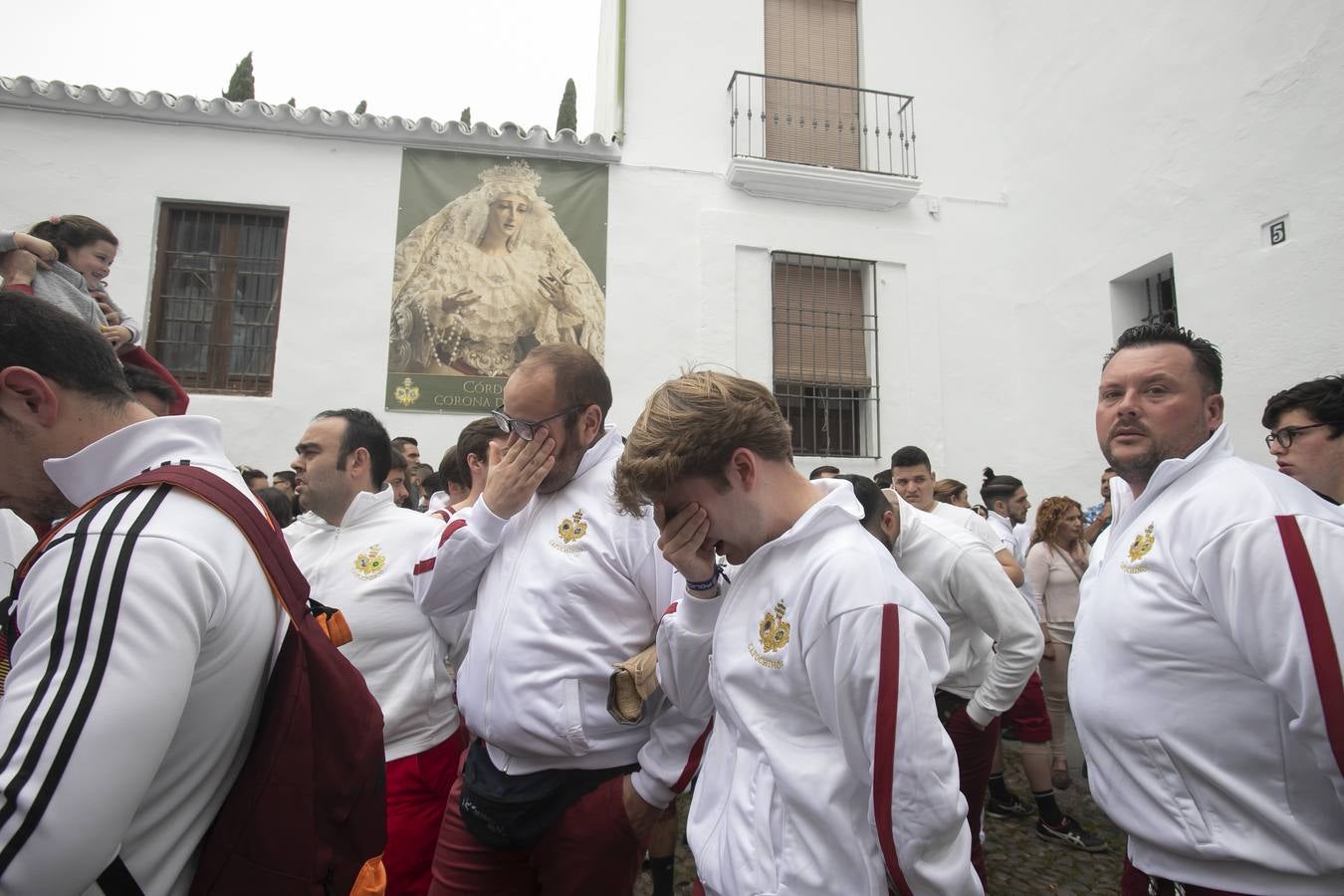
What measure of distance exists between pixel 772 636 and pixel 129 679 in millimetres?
1125

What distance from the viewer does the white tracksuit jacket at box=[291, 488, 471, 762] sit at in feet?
9.02

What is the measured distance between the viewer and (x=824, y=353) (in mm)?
9523

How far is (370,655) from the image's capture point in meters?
2.76

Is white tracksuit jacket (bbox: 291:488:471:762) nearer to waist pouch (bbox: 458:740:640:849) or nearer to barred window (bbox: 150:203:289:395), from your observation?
waist pouch (bbox: 458:740:640:849)

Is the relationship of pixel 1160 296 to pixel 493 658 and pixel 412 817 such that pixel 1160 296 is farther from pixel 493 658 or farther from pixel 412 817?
pixel 412 817

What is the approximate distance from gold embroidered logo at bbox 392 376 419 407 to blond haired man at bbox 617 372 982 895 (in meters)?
7.29

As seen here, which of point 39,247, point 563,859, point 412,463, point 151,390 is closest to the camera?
point 563,859

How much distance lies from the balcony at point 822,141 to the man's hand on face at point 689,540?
A: 27.6 ft

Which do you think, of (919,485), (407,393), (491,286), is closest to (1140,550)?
(919,485)

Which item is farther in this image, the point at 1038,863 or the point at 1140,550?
the point at 1038,863

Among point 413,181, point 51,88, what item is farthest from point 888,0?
point 51,88

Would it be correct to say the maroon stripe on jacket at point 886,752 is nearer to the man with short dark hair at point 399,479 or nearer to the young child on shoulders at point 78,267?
the young child on shoulders at point 78,267

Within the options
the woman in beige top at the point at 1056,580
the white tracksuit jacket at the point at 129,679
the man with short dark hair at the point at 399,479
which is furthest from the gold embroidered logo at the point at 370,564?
the woman in beige top at the point at 1056,580

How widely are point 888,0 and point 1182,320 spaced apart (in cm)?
627
